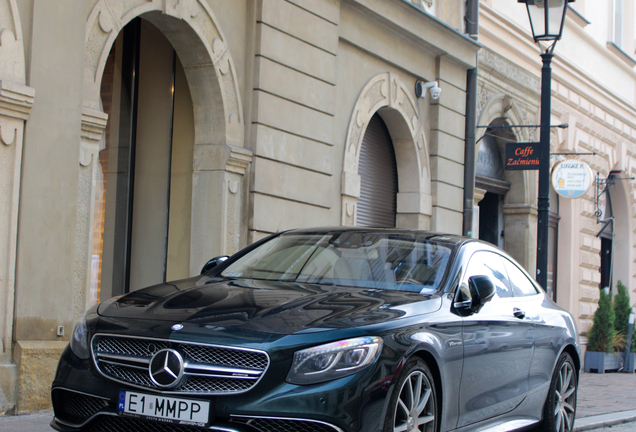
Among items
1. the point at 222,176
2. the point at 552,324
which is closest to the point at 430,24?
the point at 222,176

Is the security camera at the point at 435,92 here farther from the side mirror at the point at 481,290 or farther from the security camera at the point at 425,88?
the side mirror at the point at 481,290

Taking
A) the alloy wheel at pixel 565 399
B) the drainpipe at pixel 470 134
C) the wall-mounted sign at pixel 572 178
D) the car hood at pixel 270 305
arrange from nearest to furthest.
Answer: the car hood at pixel 270 305, the alloy wheel at pixel 565 399, the drainpipe at pixel 470 134, the wall-mounted sign at pixel 572 178

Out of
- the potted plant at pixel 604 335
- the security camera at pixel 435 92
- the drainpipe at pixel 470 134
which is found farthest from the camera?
the potted plant at pixel 604 335

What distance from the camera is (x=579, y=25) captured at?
20016 millimetres

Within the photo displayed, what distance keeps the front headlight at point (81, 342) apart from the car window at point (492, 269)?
7.83ft

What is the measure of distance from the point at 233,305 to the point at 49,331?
3259 mm

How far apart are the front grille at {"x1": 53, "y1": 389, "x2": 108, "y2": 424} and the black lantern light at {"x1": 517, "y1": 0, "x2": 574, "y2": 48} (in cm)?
807

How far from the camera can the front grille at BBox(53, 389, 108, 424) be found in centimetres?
397

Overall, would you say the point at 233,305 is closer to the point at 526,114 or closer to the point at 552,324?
the point at 552,324

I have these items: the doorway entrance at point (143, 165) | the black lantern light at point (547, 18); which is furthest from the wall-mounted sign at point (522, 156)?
the doorway entrance at point (143, 165)

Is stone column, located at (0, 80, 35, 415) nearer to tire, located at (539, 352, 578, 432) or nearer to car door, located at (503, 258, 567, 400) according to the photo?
car door, located at (503, 258, 567, 400)

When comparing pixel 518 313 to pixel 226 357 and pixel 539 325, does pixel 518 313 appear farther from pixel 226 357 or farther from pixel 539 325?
pixel 226 357

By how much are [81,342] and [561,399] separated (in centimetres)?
387

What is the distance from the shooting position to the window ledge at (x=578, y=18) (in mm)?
19359
